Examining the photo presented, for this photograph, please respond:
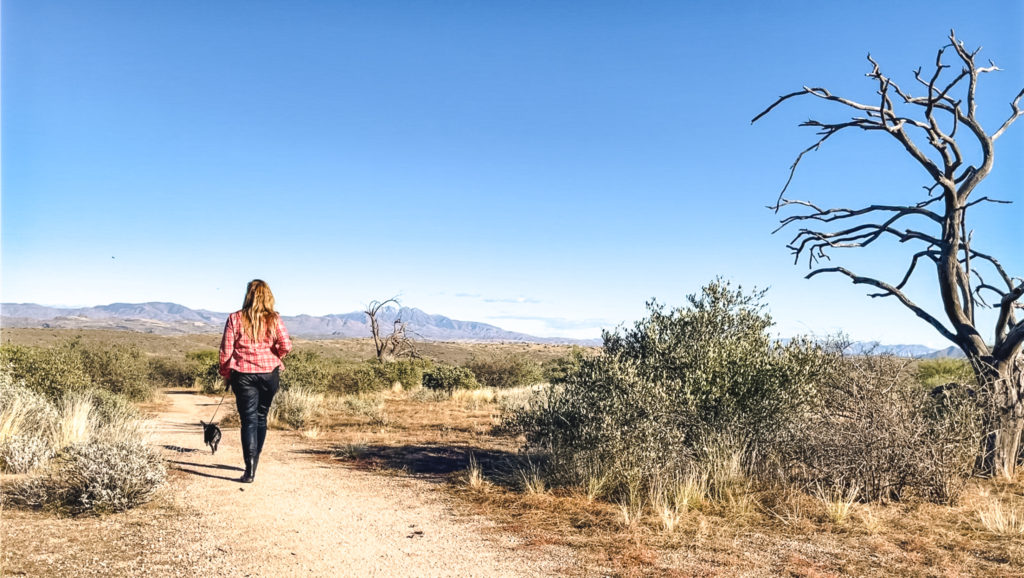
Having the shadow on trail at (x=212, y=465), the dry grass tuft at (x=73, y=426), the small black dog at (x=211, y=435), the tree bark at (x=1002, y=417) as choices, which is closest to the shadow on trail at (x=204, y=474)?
the shadow on trail at (x=212, y=465)

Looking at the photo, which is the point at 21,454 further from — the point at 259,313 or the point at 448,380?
the point at 448,380

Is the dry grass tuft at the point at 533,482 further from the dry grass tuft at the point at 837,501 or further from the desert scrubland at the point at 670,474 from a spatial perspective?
the dry grass tuft at the point at 837,501

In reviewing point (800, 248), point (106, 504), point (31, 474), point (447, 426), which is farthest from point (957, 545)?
point (447, 426)

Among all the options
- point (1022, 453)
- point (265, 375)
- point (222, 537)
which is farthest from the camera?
point (1022, 453)

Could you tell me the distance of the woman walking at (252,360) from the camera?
7074 millimetres

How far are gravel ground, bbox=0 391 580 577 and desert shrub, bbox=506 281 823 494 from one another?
1.59 meters

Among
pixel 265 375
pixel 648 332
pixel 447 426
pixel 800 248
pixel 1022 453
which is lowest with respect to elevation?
pixel 447 426

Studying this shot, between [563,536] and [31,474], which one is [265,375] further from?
[563,536]

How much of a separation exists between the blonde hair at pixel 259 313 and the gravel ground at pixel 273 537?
169 centimetres

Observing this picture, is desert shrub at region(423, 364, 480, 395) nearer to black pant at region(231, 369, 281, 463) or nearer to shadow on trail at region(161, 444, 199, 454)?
shadow on trail at region(161, 444, 199, 454)

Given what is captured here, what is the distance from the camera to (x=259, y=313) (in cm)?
723

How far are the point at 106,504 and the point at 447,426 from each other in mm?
8297

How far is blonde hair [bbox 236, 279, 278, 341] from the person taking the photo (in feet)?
23.4

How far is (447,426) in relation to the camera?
13.6 metres
